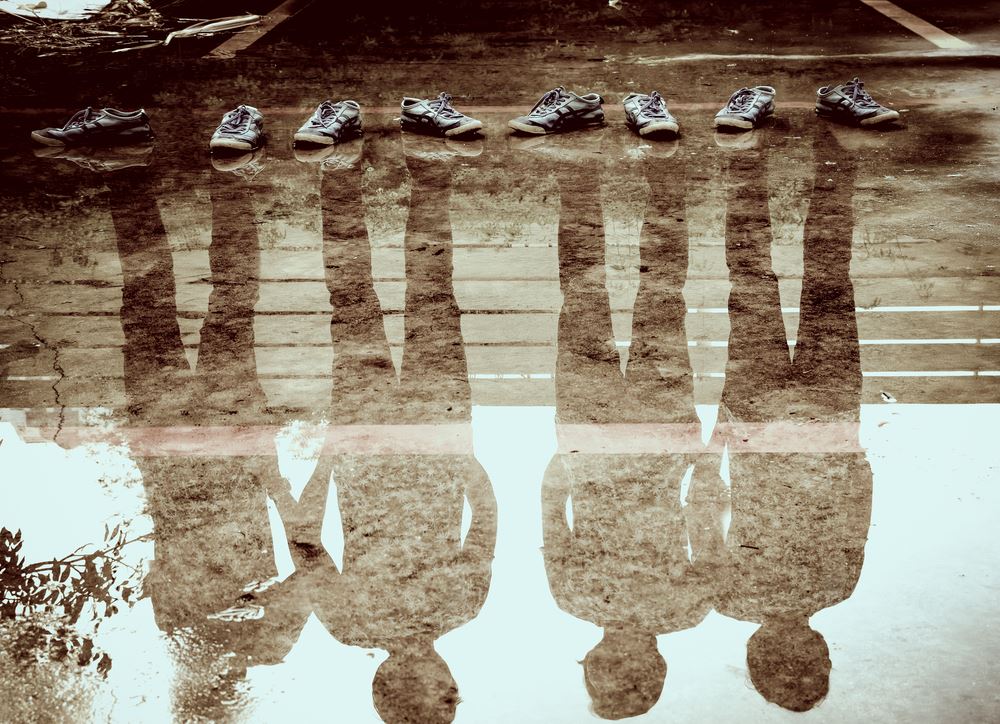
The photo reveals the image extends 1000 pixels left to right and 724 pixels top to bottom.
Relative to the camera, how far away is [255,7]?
9875mm

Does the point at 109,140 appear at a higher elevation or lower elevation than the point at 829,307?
higher

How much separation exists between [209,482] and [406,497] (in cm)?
55

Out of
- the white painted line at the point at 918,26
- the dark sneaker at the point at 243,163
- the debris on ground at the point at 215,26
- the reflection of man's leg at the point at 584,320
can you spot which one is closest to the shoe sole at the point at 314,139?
the dark sneaker at the point at 243,163

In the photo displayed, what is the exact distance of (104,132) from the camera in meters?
5.73

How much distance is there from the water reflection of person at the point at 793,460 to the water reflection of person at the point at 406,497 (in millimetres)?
641

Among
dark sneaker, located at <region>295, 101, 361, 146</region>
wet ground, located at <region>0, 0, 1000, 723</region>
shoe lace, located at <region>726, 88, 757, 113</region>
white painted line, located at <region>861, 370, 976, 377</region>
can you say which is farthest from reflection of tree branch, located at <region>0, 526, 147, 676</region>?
shoe lace, located at <region>726, 88, 757, 113</region>

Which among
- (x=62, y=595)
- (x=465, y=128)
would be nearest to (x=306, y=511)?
(x=62, y=595)

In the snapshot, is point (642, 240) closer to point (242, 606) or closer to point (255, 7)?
point (242, 606)

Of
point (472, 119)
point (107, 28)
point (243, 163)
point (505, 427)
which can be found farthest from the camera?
point (107, 28)

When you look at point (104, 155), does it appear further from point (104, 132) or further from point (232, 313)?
point (232, 313)

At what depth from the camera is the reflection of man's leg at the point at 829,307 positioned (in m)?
3.13

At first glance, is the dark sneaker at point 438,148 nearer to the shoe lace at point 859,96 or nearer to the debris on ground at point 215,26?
the shoe lace at point 859,96

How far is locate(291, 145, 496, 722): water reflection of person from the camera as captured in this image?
2168 mm

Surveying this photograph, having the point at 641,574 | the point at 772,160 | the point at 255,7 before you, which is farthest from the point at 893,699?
the point at 255,7
